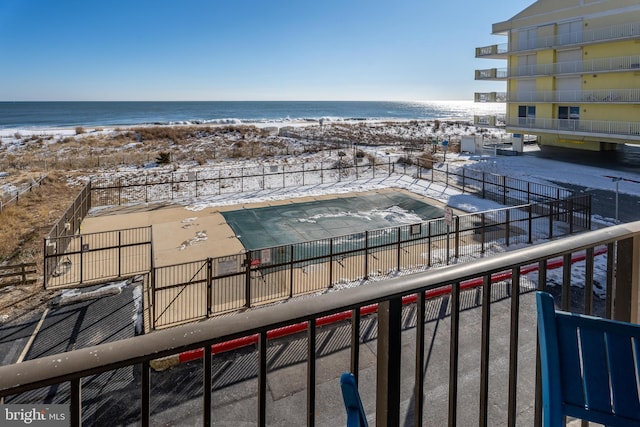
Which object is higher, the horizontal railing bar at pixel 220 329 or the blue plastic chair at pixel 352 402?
the horizontal railing bar at pixel 220 329

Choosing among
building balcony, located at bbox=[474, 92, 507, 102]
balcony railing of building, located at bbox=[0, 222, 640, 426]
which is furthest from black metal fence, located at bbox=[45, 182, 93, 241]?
building balcony, located at bbox=[474, 92, 507, 102]

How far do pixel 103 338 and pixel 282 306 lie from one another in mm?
9106

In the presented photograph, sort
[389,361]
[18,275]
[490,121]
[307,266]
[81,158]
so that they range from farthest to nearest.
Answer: [490,121], [81,158], [307,266], [18,275], [389,361]

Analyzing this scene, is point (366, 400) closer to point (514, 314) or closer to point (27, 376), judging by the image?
point (514, 314)

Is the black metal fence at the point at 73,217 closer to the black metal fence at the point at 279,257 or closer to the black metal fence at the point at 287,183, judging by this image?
the black metal fence at the point at 279,257

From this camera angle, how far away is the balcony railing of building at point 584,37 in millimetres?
29703

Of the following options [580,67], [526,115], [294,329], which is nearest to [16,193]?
[294,329]

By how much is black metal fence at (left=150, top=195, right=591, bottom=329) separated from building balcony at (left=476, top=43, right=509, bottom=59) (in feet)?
83.1

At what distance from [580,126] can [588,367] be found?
36987mm

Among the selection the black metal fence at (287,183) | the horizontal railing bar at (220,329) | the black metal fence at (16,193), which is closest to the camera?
the horizontal railing bar at (220,329)

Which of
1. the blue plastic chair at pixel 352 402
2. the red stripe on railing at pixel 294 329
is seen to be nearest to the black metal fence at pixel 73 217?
the red stripe on railing at pixel 294 329

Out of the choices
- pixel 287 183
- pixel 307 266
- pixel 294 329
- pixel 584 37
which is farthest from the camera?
pixel 584 37

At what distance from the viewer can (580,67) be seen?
109ft

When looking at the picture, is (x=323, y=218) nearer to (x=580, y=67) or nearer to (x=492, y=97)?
(x=580, y=67)
